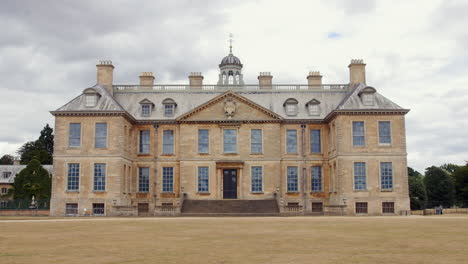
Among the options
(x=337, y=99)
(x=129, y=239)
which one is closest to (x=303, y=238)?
(x=129, y=239)

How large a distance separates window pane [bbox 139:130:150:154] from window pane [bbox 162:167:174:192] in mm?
2258

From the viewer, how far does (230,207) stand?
39.4 m

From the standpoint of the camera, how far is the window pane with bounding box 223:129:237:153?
43.3 meters

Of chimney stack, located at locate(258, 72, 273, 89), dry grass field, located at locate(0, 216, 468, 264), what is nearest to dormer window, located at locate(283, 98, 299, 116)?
chimney stack, located at locate(258, 72, 273, 89)

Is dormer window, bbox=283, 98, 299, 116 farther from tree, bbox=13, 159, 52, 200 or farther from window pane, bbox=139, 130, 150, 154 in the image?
tree, bbox=13, 159, 52, 200

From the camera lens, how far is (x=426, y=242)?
1475 centimetres

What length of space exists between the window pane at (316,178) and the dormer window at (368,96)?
6.60 meters

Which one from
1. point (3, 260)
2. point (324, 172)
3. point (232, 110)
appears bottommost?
point (3, 260)

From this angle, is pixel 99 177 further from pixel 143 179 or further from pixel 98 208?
pixel 143 179

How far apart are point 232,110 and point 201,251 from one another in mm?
30840

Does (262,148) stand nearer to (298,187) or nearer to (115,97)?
(298,187)

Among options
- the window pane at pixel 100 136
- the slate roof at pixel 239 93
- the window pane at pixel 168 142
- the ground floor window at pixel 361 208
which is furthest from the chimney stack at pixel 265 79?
the window pane at pixel 100 136

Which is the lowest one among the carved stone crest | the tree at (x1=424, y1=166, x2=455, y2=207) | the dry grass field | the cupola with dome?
the dry grass field

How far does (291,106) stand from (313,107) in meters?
1.83
